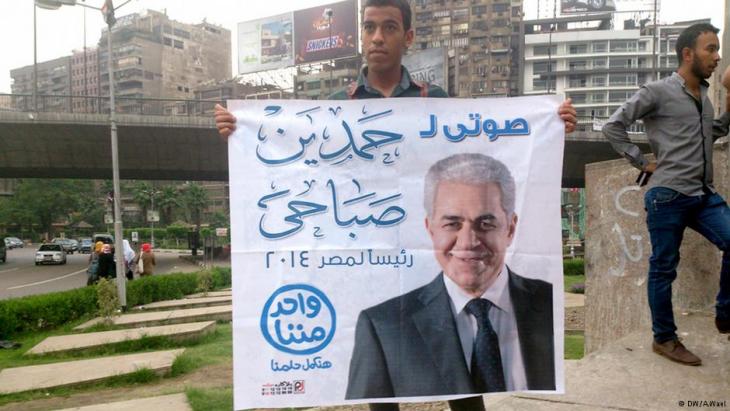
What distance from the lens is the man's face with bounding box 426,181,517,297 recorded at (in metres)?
2.54

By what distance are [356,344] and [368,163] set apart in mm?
756

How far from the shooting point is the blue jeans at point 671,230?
3.32 m

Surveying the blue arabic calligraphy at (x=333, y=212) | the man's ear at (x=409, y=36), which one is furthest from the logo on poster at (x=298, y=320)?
the man's ear at (x=409, y=36)

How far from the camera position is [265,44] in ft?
217

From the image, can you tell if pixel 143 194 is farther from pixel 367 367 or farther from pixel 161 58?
pixel 367 367

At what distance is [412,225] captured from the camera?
8.44 ft

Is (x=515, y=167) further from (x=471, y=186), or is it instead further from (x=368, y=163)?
(x=368, y=163)

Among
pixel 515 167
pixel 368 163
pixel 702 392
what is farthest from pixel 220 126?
pixel 702 392

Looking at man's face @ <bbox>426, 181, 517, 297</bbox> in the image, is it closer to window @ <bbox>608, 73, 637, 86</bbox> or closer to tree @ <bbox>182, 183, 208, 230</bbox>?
tree @ <bbox>182, 183, 208, 230</bbox>

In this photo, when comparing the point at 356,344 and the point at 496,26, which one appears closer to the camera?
the point at 356,344

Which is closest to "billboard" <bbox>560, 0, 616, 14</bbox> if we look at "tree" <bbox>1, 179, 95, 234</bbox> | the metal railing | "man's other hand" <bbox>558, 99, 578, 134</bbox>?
"tree" <bbox>1, 179, 95, 234</bbox>

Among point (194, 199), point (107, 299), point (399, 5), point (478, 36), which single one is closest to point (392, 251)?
point (399, 5)

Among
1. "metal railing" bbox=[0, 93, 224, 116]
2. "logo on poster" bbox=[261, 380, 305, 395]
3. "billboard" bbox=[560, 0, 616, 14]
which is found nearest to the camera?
"logo on poster" bbox=[261, 380, 305, 395]

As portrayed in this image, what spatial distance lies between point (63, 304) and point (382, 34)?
10697 mm
